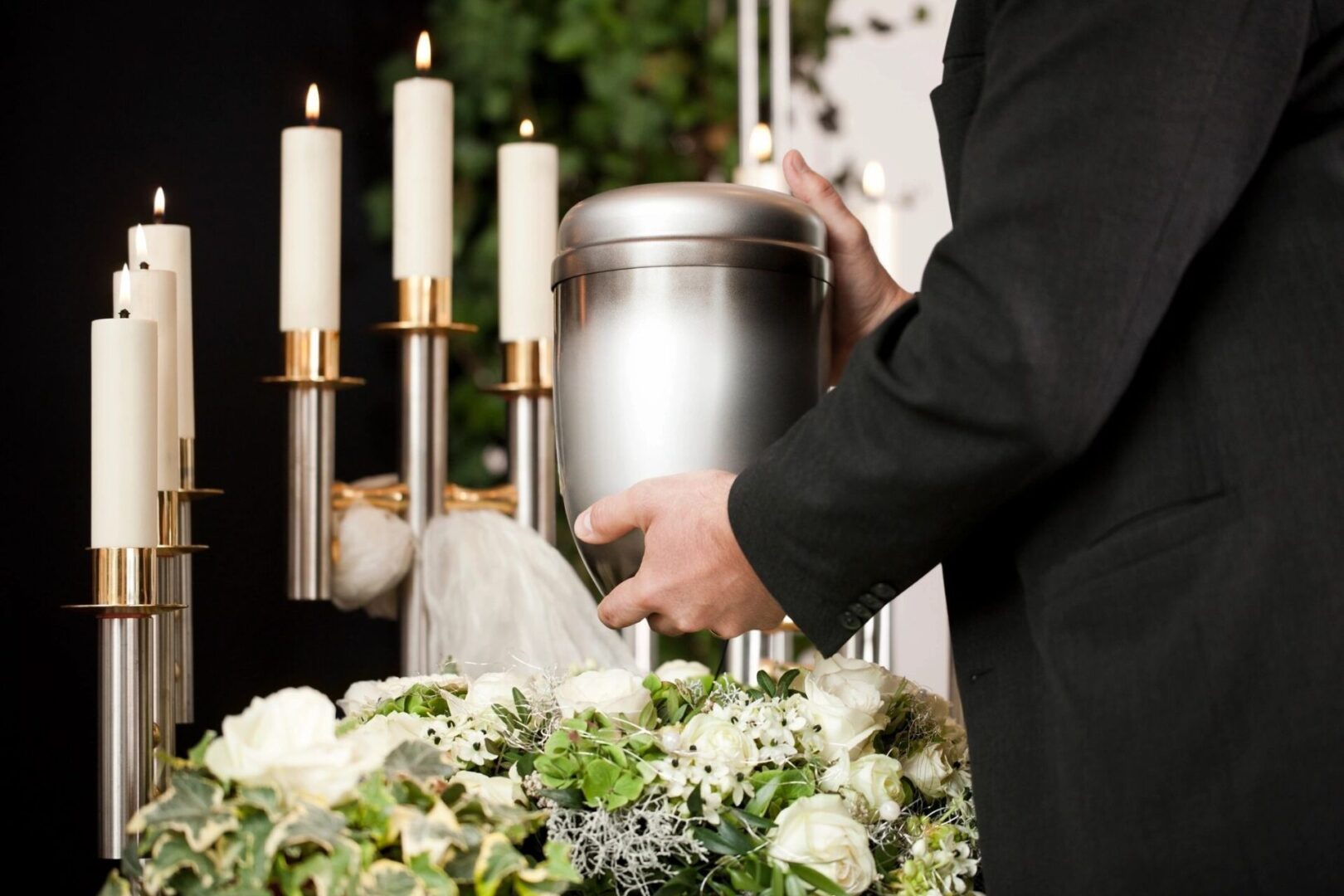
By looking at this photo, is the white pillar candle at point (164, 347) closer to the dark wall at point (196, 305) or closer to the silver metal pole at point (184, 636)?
the silver metal pole at point (184, 636)

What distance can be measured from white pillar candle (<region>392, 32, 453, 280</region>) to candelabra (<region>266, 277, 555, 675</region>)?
0.02 meters

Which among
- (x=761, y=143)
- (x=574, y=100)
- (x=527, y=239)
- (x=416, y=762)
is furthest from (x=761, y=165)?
(x=574, y=100)

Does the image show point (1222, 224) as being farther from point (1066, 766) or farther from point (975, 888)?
point (975, 888)

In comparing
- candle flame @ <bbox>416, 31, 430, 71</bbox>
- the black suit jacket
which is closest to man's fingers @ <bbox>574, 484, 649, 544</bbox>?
the black suit jacket

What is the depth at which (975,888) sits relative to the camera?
2.52 ft

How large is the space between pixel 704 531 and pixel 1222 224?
0.28m

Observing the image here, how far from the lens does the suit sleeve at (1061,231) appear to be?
576 mm

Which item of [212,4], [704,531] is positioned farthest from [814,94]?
[704,531]

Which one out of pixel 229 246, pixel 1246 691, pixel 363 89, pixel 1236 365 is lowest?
pixel 1246 691

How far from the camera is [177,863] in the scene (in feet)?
1.78

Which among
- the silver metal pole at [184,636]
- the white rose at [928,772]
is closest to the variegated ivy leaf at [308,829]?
the white rose at [928,772]

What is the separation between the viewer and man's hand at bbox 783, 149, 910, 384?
2.98 ft

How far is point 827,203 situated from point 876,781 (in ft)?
1.21

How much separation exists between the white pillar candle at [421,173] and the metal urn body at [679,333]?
444 mm
